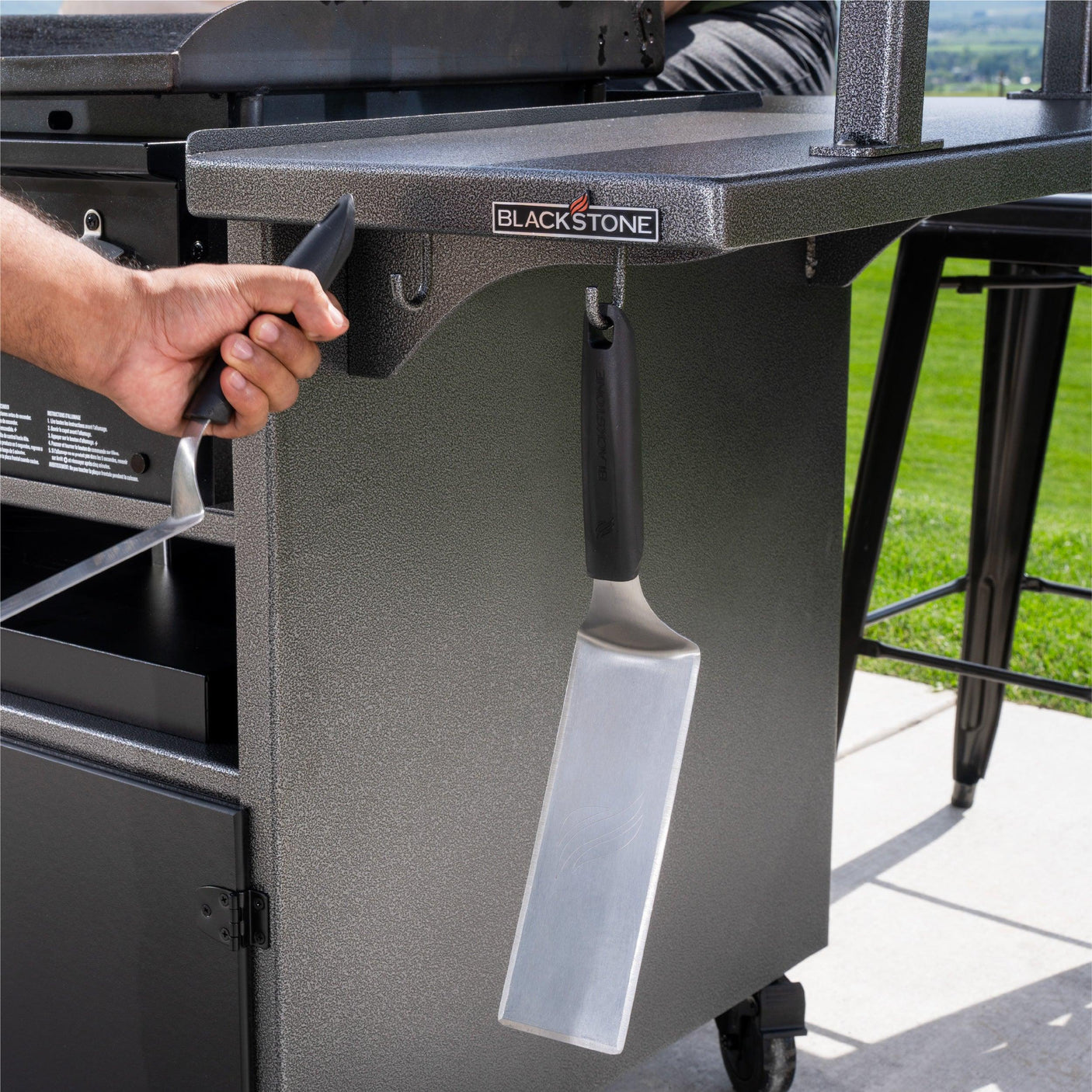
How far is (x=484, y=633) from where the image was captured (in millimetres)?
1246

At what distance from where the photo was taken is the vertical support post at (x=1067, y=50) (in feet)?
5.21

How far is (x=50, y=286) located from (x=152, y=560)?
0.57 m

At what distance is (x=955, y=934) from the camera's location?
2.04m

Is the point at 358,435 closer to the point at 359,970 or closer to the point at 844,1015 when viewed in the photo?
the point at 359,970

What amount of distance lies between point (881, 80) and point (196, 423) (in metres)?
0.49

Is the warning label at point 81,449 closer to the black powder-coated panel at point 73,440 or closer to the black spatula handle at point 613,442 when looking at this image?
the black powder-coated panel at point 73,440

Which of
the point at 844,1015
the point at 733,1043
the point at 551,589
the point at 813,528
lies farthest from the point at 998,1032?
the point at 551,589

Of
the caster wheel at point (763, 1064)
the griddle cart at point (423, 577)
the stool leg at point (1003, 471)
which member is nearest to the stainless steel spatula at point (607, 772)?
the griddle cart at point (423, 577)

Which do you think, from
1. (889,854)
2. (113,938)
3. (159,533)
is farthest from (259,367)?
(889,854)

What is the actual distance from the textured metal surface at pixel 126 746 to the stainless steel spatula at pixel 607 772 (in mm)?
307

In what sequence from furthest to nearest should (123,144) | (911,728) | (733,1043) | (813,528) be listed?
(911,728), (733,1043), (813,528), (123,144)

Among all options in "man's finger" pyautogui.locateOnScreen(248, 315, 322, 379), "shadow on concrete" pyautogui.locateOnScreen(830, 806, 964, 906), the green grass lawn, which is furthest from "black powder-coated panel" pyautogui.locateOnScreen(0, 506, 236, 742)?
the green grass lawn

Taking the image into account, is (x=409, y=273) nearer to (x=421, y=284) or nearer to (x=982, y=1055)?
(x=421, y=284)

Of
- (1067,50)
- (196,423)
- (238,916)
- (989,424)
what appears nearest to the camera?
(196,423)
